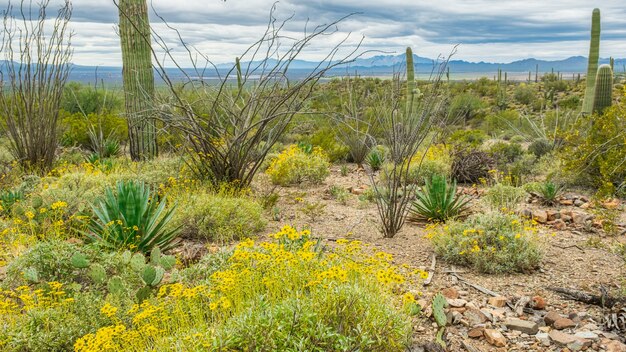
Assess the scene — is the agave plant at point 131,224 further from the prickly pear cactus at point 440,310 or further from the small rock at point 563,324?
the small rock at point 563,324

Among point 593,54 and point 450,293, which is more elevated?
point 593,54

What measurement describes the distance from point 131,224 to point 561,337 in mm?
4232

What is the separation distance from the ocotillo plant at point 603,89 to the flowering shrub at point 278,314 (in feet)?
43.1

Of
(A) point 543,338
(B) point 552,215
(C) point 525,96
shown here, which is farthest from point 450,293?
(C) point 525,96

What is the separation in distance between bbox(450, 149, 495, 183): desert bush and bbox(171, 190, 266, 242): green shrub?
207 inches

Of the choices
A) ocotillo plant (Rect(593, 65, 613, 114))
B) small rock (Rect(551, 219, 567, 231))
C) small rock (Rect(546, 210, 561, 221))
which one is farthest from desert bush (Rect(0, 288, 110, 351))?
ocotillo plant (Rect(593, 65, 613, 114))

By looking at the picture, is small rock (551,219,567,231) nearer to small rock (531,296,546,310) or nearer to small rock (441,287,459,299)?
small rock (531,296,546,310)

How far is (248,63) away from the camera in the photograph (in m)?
7.59

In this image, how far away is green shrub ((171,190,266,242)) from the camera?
664cm

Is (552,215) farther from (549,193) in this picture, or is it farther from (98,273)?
(98,273)

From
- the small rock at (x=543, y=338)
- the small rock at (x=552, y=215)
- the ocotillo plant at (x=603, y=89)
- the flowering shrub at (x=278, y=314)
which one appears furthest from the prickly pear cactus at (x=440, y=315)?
the ocotillo plant at (x=603, y=89)

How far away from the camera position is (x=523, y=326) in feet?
14.2

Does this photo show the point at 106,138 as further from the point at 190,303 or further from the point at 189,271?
the point at 190,303

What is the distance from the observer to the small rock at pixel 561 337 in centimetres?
409
